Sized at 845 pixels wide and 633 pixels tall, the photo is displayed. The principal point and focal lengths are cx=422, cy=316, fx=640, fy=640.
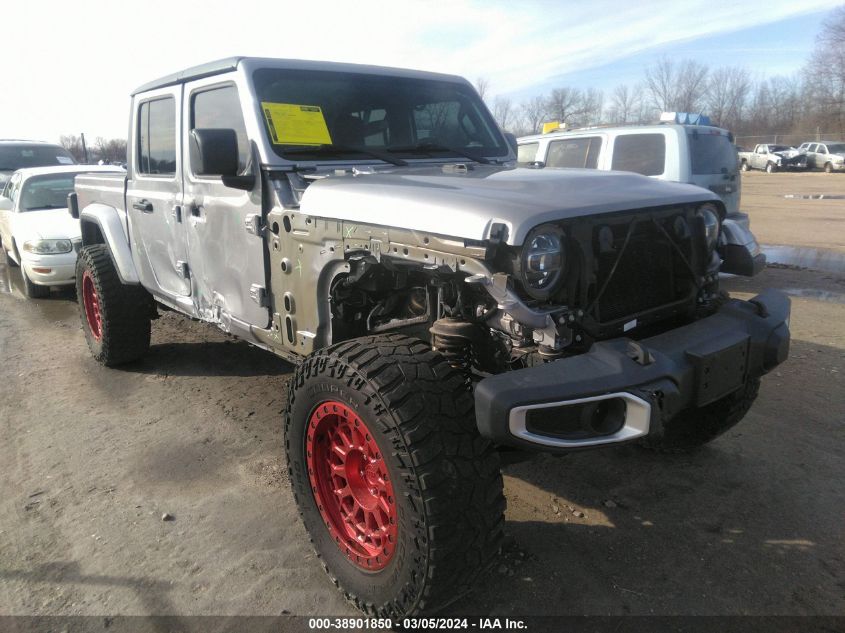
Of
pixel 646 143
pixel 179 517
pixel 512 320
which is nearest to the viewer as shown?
pixel 512 320

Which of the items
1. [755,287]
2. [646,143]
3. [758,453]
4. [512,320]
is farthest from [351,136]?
[755,287]

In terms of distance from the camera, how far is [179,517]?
126 inches

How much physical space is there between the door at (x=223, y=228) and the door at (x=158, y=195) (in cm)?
17

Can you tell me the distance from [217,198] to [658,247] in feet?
7.66

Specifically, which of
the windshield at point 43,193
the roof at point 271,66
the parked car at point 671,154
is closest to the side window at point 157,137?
the roof at point 271,66

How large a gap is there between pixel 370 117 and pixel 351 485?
2103 mm

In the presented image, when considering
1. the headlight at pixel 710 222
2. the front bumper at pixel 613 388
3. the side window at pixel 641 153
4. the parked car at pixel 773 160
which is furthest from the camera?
the parked car at pixel 773 160

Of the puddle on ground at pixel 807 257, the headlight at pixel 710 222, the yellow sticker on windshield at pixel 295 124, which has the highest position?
the yellow sticker on windshield at pixel 295 124

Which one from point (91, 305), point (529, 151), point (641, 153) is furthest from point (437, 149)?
point (529, 151)

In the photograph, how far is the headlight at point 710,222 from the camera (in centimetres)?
292

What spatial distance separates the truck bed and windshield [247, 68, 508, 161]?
6.89 ft

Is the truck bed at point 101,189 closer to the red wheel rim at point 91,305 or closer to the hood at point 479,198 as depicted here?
the red wheel rim at point 91,305

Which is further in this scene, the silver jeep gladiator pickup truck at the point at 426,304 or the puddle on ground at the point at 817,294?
the puddle on ground at the point at 817,294

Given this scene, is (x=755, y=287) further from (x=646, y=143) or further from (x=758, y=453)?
(x=758, y=453)
